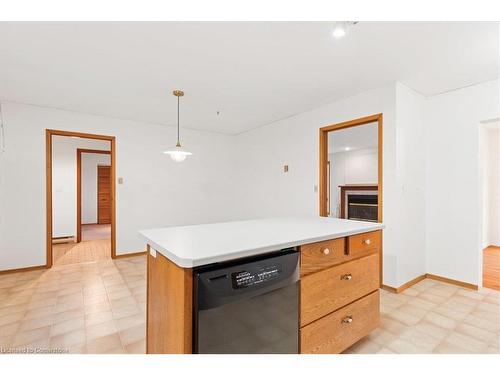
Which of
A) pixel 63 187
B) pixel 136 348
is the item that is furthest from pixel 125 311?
pixel 63 187

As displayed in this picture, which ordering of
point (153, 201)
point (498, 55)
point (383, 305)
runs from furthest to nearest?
point (153, 201), point (383, 305), point (498, 55)

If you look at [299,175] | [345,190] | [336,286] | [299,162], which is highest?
[299,162]

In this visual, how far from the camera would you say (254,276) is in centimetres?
106

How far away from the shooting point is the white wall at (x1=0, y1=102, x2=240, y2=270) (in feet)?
10.8

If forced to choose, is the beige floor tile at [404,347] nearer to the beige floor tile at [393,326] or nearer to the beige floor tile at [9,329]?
the beige floor tile at [393,326]

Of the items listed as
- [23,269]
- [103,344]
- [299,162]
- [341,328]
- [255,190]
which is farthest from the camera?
[255,190]

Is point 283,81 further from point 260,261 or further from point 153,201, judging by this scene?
point 153,201

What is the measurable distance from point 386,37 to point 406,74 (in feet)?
2.67

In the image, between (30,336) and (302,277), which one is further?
(30,336)

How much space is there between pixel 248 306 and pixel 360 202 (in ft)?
18.6

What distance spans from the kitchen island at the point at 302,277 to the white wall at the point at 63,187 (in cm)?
485

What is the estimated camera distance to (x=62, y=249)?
4.55 meters

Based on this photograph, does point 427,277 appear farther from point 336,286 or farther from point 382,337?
point 336,286
